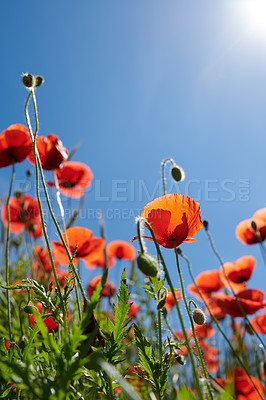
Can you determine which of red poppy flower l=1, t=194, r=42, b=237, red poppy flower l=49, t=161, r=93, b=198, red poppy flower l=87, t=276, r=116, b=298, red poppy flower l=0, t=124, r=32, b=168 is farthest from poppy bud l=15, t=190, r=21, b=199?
red poppy flower l=87, t=276, r=116, b=298

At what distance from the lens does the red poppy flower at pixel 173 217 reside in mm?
804

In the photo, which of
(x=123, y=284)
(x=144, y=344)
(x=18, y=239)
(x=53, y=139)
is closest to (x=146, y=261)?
(x=123, y=284)

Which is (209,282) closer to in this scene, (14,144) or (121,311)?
(14,144)

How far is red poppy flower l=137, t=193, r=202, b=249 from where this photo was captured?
0.80 metres

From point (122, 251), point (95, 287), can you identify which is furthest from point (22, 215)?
point (122, 251)

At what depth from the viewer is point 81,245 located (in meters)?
1.55

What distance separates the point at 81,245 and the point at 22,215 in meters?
0.72

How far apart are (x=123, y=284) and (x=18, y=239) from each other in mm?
2203

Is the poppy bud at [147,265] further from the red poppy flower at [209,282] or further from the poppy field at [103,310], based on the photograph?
the red poppy flower at [209,282]

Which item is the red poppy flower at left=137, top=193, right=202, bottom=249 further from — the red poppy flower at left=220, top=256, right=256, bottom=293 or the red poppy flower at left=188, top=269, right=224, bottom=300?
the red poppy flower at left=188, top=269, right=224, bottom=300

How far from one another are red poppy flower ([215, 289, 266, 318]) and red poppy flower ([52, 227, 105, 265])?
0.68 meters

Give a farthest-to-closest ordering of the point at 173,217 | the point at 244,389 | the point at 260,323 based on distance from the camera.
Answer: the point at 260,323
the point at 244,389
the point at 173,217

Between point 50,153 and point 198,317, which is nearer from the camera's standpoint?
point 198,317

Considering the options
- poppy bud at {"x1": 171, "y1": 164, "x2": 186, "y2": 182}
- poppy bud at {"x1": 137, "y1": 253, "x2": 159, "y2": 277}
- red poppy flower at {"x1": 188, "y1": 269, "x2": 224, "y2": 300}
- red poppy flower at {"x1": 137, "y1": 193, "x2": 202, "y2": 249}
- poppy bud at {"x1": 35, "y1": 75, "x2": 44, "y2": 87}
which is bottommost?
red poppy flower at {"x1": 188, "y1": 269, "x2": 224, "y2": 300}
